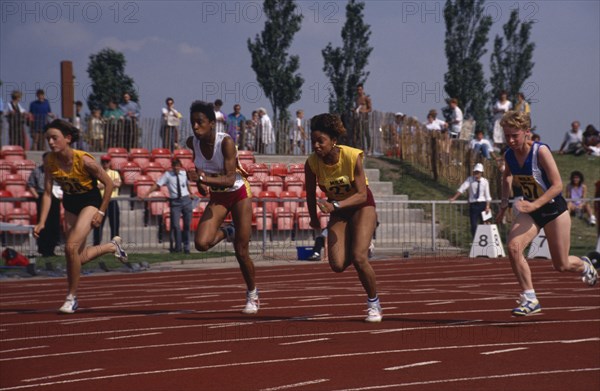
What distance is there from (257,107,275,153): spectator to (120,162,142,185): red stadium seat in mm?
6579

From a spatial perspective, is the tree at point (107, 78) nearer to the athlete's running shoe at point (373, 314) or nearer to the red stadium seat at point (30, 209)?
the red stadium seat at point (30, 209)

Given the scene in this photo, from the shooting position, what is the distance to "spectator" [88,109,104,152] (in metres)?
28.6

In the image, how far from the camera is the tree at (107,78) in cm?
7119

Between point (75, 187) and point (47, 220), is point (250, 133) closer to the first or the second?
point (47, 220)

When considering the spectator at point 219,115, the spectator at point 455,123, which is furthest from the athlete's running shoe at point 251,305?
the spectator at point 455,123

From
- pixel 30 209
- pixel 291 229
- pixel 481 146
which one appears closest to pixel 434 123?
pixel 481 146

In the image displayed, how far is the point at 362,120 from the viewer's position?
101ft

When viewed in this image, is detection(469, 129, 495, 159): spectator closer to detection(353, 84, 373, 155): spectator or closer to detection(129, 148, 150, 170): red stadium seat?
detection(353, 84, 373, 155): spectator

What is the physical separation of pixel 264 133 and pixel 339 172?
20.5 metres

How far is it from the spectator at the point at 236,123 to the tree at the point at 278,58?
12887 millimetres

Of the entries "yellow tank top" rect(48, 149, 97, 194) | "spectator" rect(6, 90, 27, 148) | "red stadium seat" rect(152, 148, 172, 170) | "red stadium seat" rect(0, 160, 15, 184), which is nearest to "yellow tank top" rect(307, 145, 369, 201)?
"yellow tank top" rect(48, 149, 97, 194)

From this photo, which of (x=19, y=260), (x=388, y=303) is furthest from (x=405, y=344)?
(x=19, y=260)

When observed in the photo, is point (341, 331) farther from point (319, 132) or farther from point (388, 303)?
point (388, 303)

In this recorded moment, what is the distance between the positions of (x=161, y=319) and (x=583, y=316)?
438 cm
